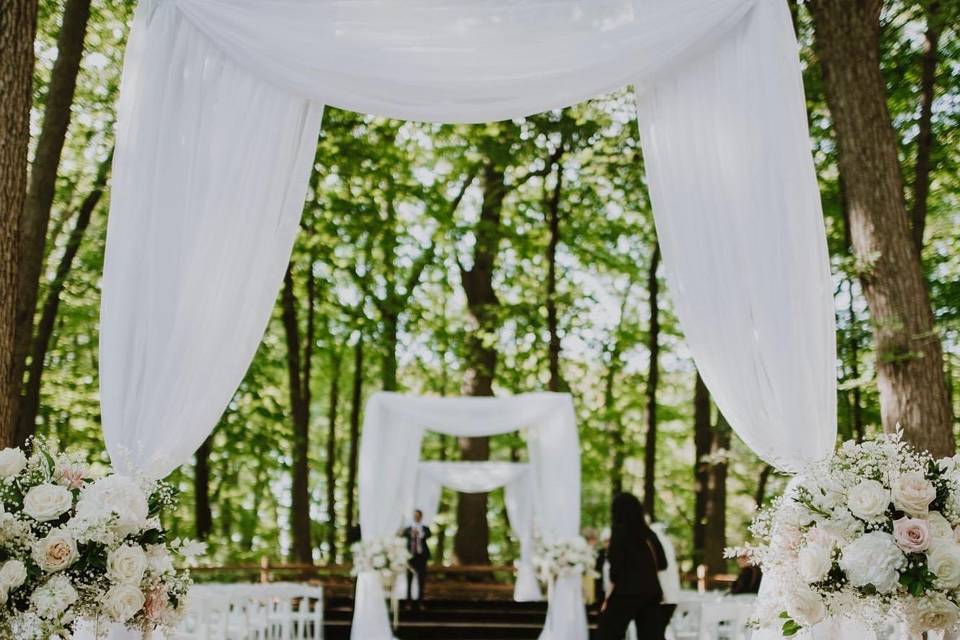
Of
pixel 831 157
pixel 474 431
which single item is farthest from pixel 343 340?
pixel 831 157

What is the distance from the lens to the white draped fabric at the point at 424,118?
4500mm

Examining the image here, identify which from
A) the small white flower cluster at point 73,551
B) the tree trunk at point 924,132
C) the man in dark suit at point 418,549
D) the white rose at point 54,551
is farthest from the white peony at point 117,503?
the man in dark suit at point 418,549

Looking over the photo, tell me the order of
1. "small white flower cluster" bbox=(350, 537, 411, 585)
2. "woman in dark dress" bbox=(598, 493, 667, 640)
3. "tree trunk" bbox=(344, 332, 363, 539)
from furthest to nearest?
1. "tree trunk" bbox=(344, 332, 363, 539)
2. "small white flower cluster" bbox=(350, 537, 411, 585)
3. "woman in dark dress" bbox=(598, 493, 667, 640)

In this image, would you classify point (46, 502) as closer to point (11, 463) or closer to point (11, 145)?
point (11, 463)

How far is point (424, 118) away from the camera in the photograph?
4.84m

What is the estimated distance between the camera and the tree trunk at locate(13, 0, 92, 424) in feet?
26.5

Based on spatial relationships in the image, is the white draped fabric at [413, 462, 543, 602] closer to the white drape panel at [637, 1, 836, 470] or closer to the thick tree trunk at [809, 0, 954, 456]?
the thick tree trunk at [809, 0, 954, 456]

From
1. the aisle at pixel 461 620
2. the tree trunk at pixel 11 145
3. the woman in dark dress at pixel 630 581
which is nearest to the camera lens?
the tree trunk at pixel 11 145

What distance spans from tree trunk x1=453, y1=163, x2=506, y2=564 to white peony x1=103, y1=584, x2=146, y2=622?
1310 centimetres

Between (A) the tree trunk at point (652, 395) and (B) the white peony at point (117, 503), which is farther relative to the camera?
(A) the tree trunk at point (652, 395)

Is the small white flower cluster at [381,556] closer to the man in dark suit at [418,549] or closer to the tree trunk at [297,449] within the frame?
the man in dark suit at [418,549]

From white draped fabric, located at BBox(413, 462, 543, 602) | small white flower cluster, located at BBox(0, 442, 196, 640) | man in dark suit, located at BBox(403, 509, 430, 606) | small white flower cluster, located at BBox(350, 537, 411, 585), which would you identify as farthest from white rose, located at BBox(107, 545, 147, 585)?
white draped fabric, located at BBox(413, 462, 543, 602)

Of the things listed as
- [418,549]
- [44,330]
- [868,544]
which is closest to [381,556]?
[418,549]

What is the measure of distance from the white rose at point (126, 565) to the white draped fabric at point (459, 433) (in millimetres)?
7126
